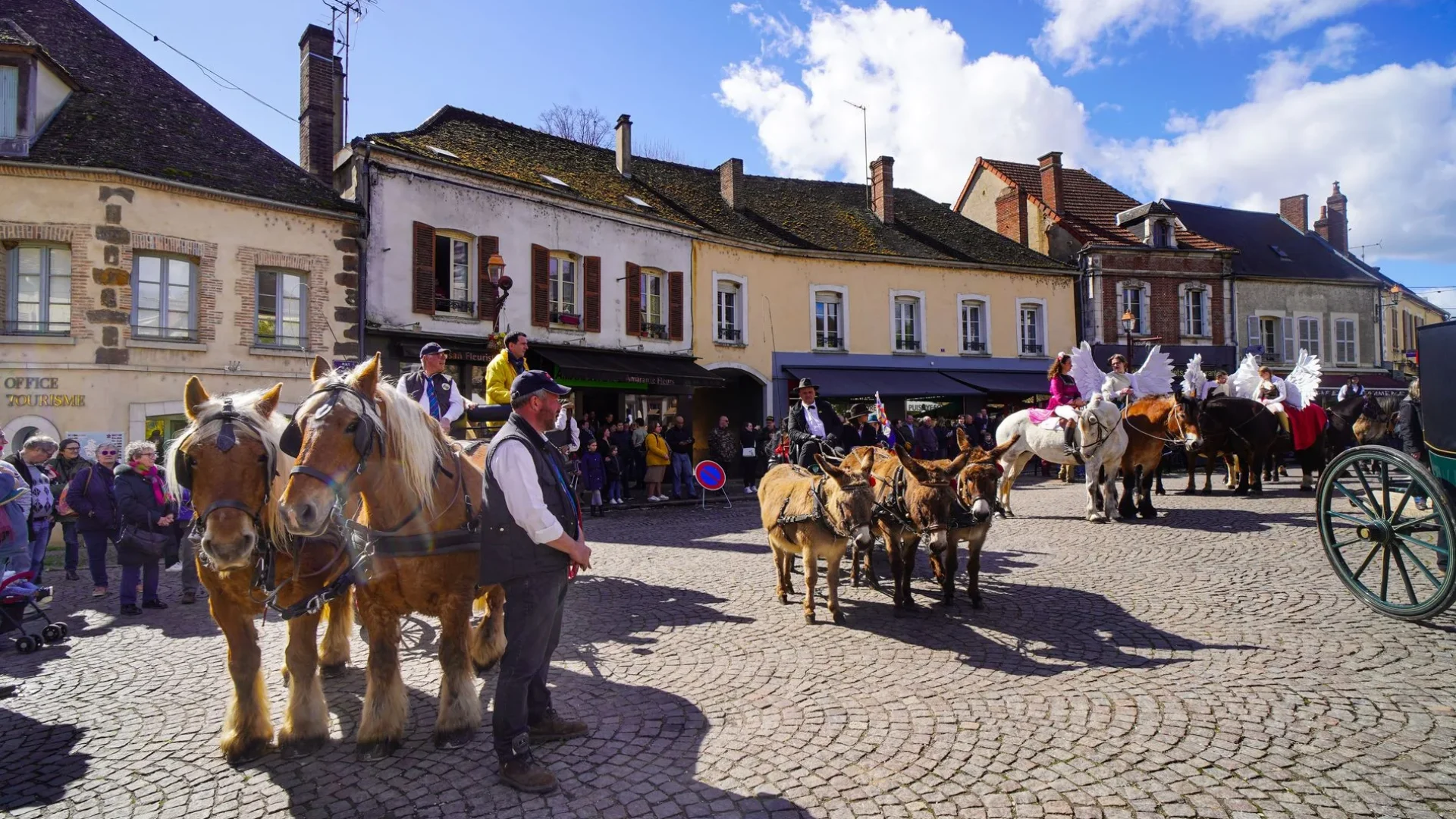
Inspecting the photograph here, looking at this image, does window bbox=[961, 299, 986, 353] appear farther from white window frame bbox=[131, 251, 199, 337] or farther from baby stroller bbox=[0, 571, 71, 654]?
baby stroller bbox=[0, 571, 71, 654]

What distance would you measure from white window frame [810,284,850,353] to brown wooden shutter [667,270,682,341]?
431cm

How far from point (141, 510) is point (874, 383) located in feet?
56.0

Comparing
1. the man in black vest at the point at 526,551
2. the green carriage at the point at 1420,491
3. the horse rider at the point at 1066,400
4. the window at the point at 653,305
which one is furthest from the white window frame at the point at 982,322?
the man in black vest at the point at 526,551

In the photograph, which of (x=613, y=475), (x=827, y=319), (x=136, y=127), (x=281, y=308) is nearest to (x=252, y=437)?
(x=613, y=475)

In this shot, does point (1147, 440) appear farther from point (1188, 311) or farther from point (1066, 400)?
point (1188, 311)

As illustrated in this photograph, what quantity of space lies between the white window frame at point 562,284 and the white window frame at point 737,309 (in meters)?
4.03

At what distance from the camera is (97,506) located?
726 cm

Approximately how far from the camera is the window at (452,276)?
14.9m

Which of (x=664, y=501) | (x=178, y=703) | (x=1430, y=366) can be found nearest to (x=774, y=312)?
(x=664, y=501)

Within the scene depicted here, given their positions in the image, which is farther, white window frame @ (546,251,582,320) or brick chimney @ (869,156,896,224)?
brick chimney @ (869,156,896,224)

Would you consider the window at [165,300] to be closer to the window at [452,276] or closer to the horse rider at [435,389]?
the window at [452,276]

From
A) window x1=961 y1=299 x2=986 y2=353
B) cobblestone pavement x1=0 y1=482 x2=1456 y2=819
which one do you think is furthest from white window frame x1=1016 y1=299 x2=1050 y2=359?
cobblestone pavement x1=0 y1=482 x2=1456 y2=819

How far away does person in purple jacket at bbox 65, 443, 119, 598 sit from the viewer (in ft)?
23.8

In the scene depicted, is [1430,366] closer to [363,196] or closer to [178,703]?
[178,703]
